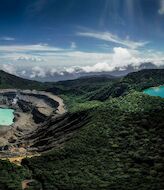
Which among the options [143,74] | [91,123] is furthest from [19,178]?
[143,74]

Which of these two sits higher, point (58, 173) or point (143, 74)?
point (143, 74)

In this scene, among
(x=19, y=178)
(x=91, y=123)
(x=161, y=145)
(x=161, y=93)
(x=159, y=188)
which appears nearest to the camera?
(x=159, y=188)

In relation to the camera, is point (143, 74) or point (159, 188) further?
point (143, 74)

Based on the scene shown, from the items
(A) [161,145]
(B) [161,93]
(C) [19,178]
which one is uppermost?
(B) [161,93]

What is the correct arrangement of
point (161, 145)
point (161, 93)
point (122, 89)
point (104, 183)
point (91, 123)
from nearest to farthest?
1. point (104, 183)
2. point (161, 145)
3. point (91, 123)
4. point (161, 93)
5. point (122, 89)

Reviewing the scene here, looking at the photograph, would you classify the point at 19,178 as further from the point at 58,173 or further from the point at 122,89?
the point at 122,89

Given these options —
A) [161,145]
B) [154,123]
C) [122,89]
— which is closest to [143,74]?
[122,89]

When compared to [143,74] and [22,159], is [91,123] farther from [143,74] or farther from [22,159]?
[143,74]
